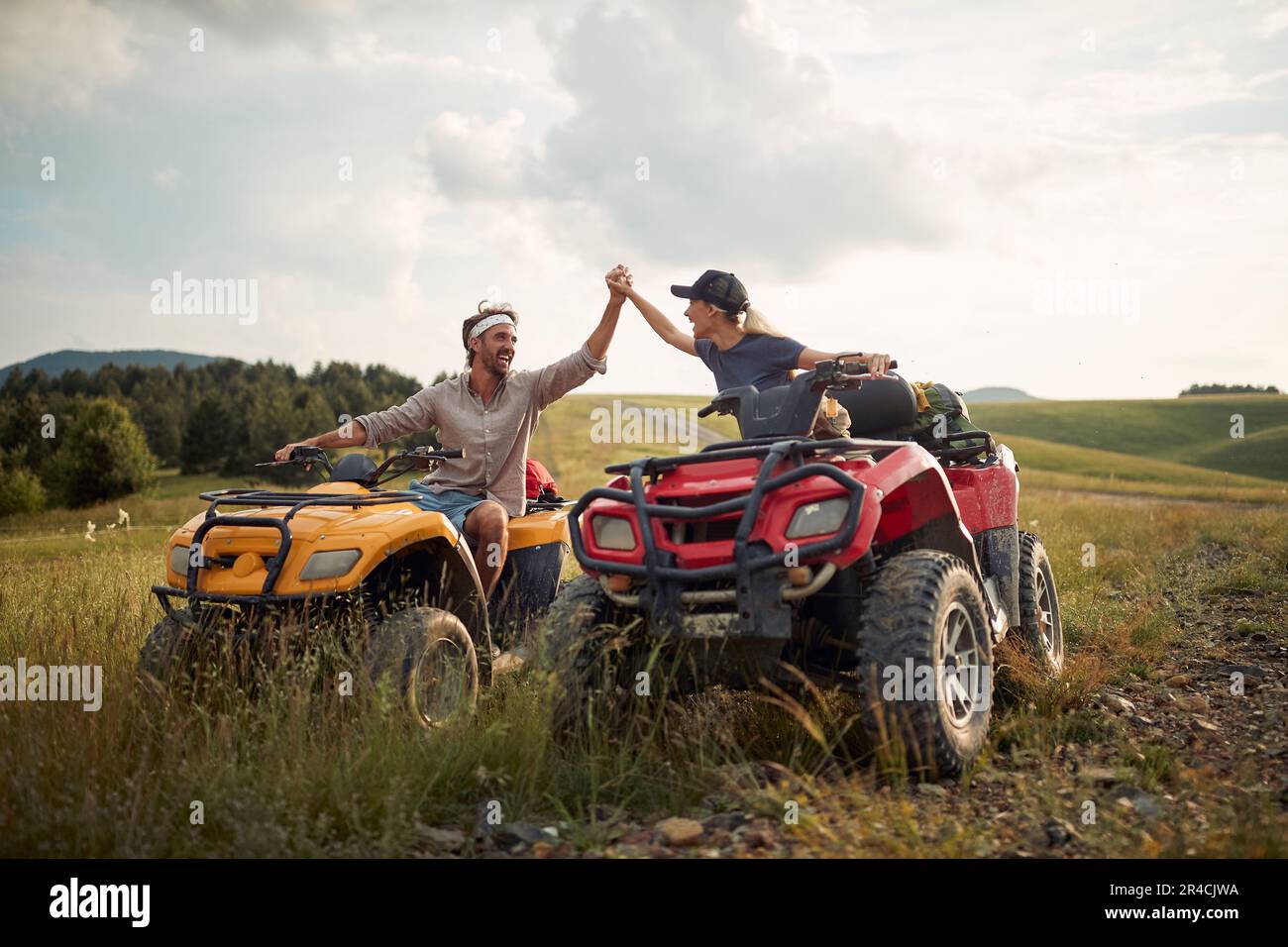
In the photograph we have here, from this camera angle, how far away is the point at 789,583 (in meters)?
3.69

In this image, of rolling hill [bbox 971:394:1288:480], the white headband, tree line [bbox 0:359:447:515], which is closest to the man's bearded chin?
the white headband

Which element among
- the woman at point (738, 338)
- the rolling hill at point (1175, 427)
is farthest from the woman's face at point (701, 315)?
the rolling hill at point (1175, 427)

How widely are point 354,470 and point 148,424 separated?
8381cm

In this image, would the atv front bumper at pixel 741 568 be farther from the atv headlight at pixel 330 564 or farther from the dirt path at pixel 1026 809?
the atv headlight at pixel 330 564

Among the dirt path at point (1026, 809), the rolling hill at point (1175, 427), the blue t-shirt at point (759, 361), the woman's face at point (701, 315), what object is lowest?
the dirt path at point (1026, 809)

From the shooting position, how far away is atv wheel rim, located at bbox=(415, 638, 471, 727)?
4.52 meters

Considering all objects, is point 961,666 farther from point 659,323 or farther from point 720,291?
point 659,323

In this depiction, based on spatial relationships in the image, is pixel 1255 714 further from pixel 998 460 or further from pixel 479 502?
pixel 479 502

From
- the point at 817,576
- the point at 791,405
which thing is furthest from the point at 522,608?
the point at 817,576

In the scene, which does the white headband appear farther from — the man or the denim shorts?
the denim shorts

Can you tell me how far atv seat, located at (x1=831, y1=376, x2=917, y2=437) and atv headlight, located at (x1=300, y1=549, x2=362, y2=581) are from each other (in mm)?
2777

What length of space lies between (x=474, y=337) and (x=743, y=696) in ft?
8.86

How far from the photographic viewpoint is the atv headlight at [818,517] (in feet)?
12.1
